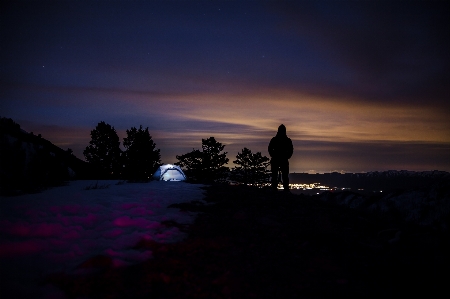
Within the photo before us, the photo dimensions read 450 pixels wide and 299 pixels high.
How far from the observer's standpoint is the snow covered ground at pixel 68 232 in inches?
128

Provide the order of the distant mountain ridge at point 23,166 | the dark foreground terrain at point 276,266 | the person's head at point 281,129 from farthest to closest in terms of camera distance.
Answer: the person's head at point 281,129 → the distant mountain ridge at point 23,166 → the dark foreground terrain at point 276,266

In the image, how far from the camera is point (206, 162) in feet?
130

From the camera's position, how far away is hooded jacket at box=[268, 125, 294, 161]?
11.3 meters

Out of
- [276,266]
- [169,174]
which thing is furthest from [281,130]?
[169,174]

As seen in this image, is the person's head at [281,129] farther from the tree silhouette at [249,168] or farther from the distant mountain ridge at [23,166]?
the tree silhouette at [249,168]

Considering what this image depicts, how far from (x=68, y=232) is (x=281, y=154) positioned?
868cm

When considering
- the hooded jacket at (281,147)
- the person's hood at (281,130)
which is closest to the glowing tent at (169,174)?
the hooded jacket at (281,147)

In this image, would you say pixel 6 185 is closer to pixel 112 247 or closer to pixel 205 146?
pixel 112 247

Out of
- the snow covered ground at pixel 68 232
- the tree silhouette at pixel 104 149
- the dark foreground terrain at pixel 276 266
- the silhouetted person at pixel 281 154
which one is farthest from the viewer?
the tree silhouette at pixel 104 149

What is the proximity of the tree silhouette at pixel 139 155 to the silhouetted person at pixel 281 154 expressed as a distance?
2863cm

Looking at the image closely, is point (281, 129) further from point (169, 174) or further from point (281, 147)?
point (169, 174)

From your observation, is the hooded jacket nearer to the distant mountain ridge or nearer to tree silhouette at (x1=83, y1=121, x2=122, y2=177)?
the distant mountain ridge

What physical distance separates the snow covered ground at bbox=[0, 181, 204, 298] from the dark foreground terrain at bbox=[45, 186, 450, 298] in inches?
9.3

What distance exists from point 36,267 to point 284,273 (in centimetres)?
318
